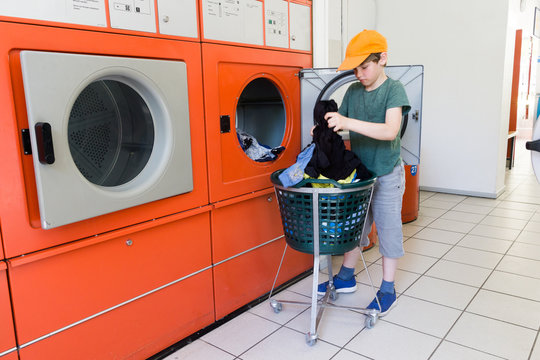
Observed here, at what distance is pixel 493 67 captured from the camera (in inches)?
170

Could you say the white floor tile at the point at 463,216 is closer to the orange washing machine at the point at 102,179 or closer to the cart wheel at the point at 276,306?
the cart wheel at the point at 276,306

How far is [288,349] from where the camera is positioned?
1.96 m

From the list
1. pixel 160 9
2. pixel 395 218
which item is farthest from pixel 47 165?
pixel 395 218

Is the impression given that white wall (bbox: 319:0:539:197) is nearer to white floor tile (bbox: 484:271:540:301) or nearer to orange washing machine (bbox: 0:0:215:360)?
white floor tile (bbox: 484:271:540:301)

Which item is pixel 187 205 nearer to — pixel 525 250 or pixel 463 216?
pixel 525 250

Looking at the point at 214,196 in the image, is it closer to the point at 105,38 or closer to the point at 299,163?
the point at 299,163

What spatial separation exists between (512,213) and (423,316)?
7.70 ft

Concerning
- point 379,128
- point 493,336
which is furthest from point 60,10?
point 493,336

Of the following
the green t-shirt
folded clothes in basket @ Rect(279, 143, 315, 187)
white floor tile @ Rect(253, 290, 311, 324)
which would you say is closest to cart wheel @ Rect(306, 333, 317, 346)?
white floor tile @ Rect(253, 290, 311, 324)

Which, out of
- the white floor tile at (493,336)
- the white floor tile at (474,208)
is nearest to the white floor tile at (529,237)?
the white floor tile at (474,208)

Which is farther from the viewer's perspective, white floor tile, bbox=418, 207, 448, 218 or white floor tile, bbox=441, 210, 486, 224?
white floor tile, bbox=418, 207, 448, 218

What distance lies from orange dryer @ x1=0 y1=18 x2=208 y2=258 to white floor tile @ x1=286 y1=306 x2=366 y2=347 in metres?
0.81

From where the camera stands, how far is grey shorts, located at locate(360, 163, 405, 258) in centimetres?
217

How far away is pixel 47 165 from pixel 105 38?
517 mm
